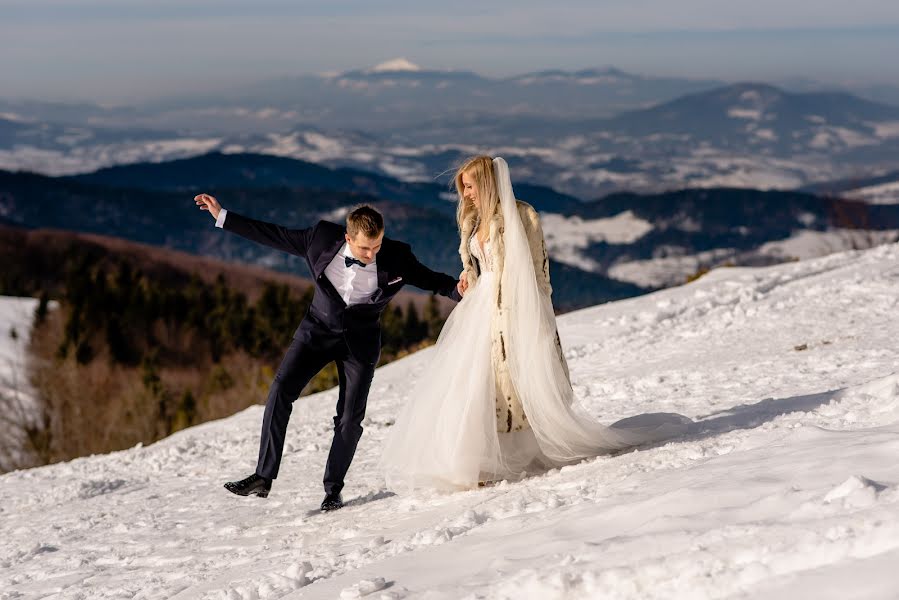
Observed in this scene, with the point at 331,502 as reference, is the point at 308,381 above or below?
above

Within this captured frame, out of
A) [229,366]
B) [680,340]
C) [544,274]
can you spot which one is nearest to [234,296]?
[229,366]

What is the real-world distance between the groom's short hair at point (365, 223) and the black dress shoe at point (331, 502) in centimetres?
202

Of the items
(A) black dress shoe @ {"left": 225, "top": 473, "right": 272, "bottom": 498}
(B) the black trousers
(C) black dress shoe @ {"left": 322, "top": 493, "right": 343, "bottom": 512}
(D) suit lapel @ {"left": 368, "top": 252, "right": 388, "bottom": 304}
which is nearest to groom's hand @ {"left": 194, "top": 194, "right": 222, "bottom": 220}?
(B) the black trousers

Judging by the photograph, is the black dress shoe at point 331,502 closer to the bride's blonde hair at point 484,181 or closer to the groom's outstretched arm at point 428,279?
the groom's outstretched arm at point 428,279

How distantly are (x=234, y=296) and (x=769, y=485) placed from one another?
7530cm

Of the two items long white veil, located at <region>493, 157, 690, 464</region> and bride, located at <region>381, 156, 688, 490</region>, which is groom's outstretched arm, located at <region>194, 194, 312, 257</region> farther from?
long white veil, located at <region>493, 157, 690, 464</region>

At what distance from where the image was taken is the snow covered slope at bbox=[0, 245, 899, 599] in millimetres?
3580

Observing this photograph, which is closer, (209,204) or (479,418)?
(479,418)

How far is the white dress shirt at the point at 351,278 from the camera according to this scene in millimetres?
6191

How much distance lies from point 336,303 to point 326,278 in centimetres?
18

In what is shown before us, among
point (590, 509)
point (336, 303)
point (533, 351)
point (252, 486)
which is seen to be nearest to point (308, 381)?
point (336, 303)

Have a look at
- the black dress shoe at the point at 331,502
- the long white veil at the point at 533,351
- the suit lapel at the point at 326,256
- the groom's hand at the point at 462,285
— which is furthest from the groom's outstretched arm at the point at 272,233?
the black dress shoe at the point at 331,502

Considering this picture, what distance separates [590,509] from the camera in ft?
15.4

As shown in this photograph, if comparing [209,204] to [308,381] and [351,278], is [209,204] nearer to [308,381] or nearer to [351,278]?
[351,278]
